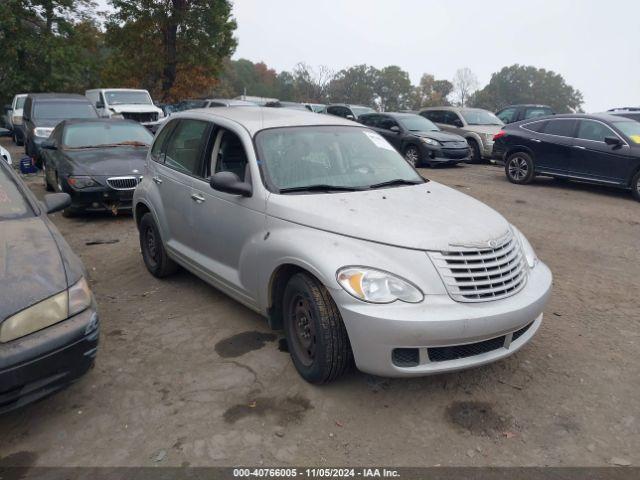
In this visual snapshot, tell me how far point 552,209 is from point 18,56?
25558 millimetres

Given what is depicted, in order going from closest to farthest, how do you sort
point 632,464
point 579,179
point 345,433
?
point 632,464 → point 345,433 → point 579,179

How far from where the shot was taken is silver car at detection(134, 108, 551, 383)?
3043 mm

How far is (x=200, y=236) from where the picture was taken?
178 inches

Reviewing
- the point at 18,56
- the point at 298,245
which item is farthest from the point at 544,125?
the point at 18,56

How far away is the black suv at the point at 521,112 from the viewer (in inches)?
665

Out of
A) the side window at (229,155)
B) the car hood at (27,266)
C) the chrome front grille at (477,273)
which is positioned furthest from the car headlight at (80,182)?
the chrome front grille at (477,273)

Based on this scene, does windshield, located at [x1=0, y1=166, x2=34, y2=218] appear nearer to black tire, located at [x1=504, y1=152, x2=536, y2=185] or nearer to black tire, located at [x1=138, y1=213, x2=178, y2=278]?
black tire, located at [x1=138, y1=213, x2=178, y2=278]

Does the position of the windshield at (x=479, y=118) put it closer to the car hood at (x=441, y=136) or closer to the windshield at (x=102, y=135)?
the car hood at (x=441, y=136)

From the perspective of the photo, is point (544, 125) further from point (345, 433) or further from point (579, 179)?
point (345, 433)

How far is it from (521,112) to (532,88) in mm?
71369

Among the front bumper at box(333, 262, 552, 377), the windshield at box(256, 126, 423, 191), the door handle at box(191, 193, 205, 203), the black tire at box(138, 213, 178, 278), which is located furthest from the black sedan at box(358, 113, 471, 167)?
the front bumper at box(333, 262, 552, 377)

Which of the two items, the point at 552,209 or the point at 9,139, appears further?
the point at 9,139

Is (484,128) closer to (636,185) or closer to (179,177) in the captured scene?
(636,185)

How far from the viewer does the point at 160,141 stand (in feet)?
17.8
